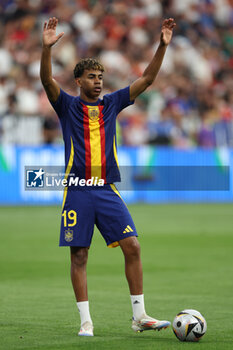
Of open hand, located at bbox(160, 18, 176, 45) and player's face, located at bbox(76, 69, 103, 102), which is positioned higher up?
open hand, located at bbox(160, 18, 176, 45)

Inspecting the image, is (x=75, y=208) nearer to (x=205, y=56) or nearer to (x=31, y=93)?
(x=31, y=93)

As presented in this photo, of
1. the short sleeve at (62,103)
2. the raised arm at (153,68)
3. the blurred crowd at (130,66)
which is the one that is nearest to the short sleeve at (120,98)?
the raised arm at (153,68)

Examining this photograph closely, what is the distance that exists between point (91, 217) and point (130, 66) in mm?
18871

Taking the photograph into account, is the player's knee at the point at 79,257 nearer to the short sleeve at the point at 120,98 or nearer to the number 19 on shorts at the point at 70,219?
the number 19 on shorts at the point at 70,219

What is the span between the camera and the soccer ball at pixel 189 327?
5863 millimetres

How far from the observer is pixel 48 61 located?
6.14 meters

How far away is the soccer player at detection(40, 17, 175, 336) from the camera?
6309 mm

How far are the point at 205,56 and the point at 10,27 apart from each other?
24.0 feet

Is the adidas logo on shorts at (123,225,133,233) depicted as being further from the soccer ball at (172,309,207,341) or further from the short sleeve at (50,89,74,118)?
A: the short sleeve at (50,89,74,118)

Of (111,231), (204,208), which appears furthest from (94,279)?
(204,208)

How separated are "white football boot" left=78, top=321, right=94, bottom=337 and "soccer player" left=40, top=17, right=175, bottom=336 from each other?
0.03 metres

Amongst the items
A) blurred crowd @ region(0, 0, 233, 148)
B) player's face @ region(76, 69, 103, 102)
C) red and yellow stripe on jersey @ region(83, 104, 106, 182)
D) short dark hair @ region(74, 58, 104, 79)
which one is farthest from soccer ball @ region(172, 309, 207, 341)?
blurred crowd @ region(0, 0, 233, 148)

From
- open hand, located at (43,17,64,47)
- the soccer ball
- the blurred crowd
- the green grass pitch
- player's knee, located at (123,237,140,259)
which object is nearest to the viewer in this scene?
the soccer ball

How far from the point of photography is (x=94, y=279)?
9805 millimetres
